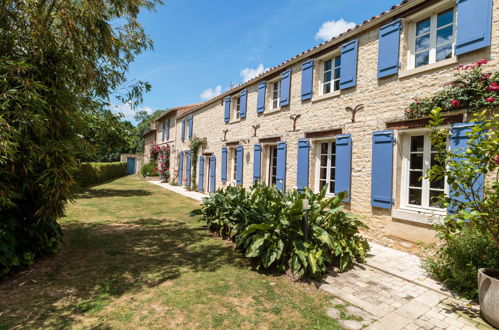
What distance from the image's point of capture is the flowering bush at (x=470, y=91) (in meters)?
4.27

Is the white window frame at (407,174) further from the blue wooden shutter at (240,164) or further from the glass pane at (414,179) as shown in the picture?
the blue wooden shutter at (240,164)

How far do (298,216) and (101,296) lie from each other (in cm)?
303

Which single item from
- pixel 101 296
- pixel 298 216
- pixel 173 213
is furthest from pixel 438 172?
pixel 173 213

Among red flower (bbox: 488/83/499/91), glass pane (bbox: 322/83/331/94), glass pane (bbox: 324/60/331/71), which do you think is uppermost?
glass pane (bbox: 324/60/331/71)

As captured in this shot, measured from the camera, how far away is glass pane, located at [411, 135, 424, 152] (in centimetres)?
540

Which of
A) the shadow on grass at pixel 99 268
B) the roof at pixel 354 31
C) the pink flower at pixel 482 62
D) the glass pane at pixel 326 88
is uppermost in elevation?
the roof at pixel 354 31

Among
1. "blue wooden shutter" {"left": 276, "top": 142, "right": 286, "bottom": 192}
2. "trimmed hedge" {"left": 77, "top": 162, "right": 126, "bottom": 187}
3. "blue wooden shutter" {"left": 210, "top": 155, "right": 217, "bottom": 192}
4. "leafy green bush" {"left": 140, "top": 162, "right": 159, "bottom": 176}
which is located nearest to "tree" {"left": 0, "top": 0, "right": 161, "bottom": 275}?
"blue wooden shutter" {"left": 276, "top": 142, "right": 286, "bottom": 192}

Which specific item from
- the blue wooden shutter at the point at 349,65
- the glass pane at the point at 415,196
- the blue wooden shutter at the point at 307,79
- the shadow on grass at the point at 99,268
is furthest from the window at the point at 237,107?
the glass pane at the point at 415,196

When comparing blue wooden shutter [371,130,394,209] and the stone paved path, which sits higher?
blue wooden shutter [371,130,394,209]

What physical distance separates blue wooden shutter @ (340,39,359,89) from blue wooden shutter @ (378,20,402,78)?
65cm

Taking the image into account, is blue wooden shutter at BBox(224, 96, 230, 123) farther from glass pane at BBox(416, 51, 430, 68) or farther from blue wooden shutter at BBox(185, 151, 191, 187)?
glass pane at BBox(416, 51, 430, 68)

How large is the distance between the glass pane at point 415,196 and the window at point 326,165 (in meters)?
1.99

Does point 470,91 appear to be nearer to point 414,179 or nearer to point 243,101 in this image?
point 414,179

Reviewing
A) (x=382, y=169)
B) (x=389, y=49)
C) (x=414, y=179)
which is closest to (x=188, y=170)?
(x=382, y=169)
